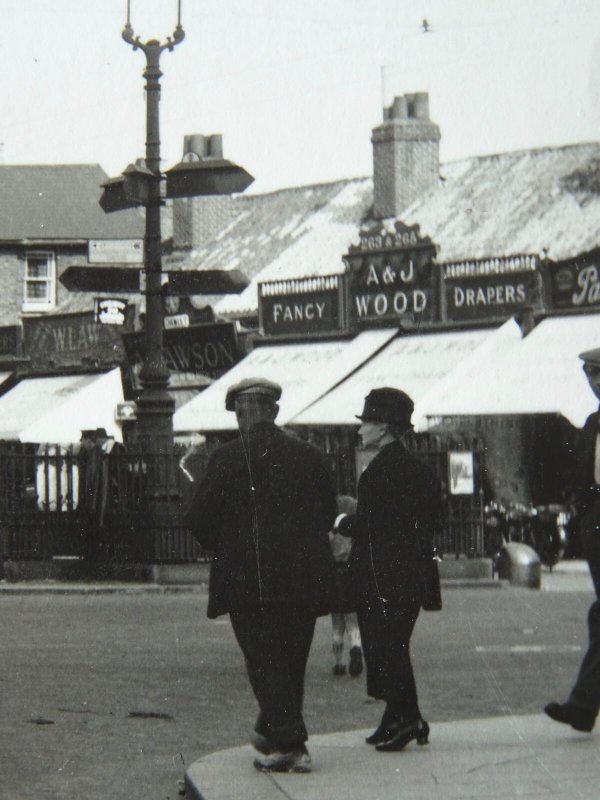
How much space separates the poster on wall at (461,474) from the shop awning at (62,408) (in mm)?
11848

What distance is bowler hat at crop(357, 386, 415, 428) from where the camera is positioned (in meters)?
8.38

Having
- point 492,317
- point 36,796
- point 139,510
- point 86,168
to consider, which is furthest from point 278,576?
point 86,168

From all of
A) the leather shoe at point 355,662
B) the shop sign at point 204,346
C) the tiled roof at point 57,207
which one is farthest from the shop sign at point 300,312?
the leather shoe at point 355,662

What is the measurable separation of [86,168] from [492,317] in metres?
19.2

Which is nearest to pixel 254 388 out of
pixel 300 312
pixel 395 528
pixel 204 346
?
pixel 395 528

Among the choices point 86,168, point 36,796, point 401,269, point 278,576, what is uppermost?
point 86,168

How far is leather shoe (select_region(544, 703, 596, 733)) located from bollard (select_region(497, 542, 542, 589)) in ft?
44.0

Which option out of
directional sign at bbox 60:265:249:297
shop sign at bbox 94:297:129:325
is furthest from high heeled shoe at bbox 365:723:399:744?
shop sign at bbox 94:297:129:325

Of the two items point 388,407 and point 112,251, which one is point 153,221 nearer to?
point 112,251

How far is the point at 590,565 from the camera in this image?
828cm

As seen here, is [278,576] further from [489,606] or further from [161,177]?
[161,177]

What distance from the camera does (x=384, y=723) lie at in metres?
8.24

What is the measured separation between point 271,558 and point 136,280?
13.0 m

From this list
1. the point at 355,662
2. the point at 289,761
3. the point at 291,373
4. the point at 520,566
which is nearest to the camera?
the point at 289,761
